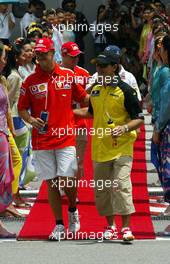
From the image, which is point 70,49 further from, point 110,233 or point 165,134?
point 110,233

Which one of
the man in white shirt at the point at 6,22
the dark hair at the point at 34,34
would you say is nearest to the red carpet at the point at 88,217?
the dark hair at the point at 34,34

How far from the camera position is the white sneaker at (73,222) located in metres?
11.9

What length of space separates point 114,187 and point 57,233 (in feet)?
2.29

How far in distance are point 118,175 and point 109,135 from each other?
371 millimetres

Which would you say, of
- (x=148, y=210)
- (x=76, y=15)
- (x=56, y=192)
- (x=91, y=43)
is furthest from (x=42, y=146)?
(x=91, y=43)

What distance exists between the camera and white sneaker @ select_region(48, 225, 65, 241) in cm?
1163

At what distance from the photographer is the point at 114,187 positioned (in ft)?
37.7

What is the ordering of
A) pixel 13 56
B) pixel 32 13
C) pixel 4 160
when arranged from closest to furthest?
pixel 4 160 → pixel 13 56 → pixel 32 13

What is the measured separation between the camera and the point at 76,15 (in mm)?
25453

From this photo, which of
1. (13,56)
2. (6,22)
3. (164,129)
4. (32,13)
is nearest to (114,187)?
(164,129)

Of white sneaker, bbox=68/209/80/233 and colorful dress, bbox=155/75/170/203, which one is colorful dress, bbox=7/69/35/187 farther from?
white sneaker, bbox=68/209/80/233

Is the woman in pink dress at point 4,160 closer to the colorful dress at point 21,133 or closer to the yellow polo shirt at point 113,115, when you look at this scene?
the yellow polo shirt at point 113,115

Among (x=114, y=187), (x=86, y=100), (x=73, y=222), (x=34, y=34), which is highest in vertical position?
(x=86, y=100)

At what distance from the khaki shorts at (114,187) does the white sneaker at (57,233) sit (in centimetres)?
40
